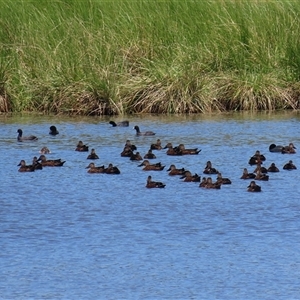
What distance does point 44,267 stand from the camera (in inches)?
522

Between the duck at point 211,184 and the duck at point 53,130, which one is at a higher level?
the duck at point 53,130

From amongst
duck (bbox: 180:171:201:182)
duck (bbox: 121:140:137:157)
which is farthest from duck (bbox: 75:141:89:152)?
duck (bbox: 180:171:201:182)

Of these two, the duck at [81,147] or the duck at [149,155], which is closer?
the duck at [149,155]

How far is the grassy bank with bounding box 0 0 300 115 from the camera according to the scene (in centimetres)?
2603

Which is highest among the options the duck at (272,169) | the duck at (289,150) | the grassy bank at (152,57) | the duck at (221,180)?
the grassy bank at (152,57)

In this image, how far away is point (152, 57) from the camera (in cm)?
2709

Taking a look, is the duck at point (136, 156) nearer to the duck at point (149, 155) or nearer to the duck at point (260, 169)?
the duck at point (149, 155)

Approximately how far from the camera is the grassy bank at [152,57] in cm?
2603

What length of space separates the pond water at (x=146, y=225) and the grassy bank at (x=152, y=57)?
257cm

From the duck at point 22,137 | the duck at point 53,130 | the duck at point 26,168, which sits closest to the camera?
the duck at point 26,168

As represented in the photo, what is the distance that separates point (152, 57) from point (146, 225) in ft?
39.5

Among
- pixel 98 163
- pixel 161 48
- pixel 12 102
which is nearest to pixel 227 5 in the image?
pixel 161 48

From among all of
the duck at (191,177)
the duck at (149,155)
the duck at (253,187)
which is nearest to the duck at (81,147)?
the duck at (149,155)

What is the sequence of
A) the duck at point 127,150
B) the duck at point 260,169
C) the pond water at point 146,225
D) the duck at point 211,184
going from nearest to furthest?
the pond water at point 146,225
the duck at point 211,184
the duck at point 260,169
the duck at point 127,150
